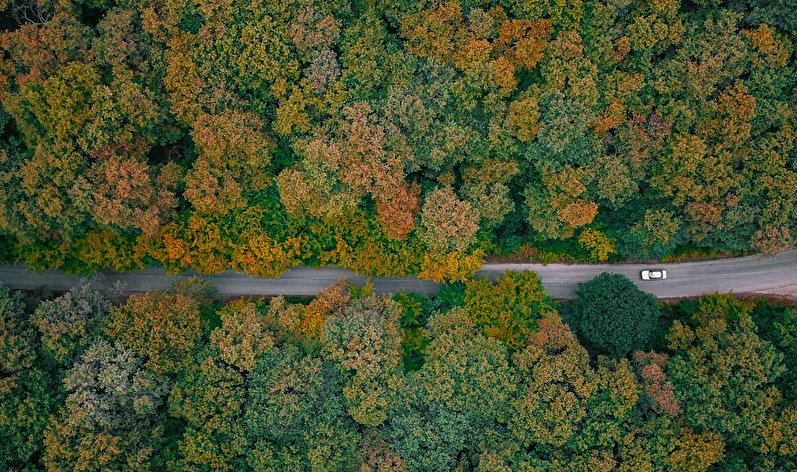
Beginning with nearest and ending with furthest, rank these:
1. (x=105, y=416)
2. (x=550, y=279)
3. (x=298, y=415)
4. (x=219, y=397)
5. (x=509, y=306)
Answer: (x=105, y=416) < (x=219, y=397) < (x=298, y=415) < (x=509, y=306) < (x=550, y=279)

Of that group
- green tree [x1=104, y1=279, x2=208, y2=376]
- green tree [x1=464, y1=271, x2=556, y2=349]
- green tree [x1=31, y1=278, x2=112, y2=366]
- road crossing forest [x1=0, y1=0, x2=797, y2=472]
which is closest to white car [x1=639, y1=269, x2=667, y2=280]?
road crossing forest [x1=0, y1=0, x2=797, y2=472]

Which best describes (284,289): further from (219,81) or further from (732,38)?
(732,38)

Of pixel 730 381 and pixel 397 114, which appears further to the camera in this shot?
pixel 397 114

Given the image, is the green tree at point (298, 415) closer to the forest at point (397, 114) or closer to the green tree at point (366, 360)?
the green tree at point (366, 360)

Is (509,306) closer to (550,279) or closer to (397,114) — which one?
(550,279)

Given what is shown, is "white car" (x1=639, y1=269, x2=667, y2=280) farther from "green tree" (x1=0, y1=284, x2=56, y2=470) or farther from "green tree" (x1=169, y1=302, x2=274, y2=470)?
"green tree" (x1=0, y1=284, x2=56, y2=470)

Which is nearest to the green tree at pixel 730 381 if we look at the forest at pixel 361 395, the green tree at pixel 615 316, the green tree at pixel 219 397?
the forest at pixel 361 395

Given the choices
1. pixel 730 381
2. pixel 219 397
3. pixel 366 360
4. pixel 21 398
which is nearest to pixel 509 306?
pixel 366 360
